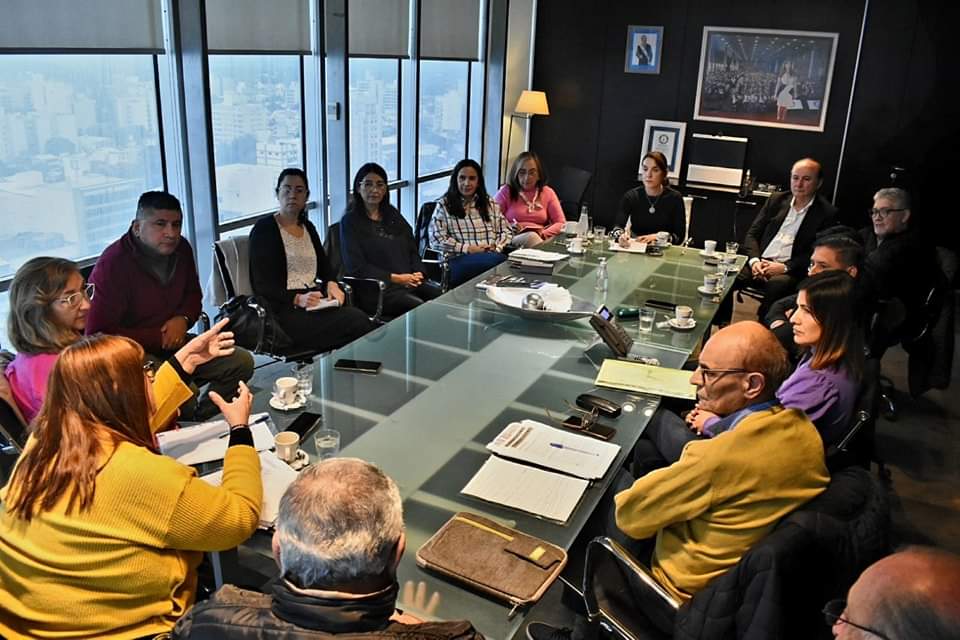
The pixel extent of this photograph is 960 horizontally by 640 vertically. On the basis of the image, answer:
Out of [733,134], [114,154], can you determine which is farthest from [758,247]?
[114,154]

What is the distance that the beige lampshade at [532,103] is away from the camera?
816cm

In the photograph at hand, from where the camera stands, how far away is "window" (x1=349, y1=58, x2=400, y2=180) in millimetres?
6436

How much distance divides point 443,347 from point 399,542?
187cm

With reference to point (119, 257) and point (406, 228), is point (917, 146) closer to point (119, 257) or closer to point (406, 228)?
point (406, 228)

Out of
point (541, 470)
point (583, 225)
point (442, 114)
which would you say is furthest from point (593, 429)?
point (442, 114)

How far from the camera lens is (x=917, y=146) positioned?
7215mm

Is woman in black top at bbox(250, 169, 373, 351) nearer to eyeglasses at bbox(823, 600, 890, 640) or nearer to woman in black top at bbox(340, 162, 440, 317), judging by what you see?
woman in black top at bbox(340, 162, 440, 317)

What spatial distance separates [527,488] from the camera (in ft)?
7.06

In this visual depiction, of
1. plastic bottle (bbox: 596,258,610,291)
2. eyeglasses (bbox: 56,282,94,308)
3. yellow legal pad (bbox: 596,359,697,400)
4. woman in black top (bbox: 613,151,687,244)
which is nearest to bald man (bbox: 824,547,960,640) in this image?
yellow legal pad (bbox: 596,359,697,400)

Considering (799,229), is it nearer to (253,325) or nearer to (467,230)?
(467,230)

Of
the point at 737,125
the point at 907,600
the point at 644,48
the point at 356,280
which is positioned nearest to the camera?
the point at 907,600

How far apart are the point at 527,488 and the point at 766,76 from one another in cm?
674

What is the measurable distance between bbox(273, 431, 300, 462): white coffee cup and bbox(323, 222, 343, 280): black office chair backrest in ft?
8.25

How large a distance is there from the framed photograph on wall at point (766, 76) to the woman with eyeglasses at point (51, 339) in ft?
21.6
